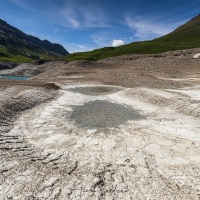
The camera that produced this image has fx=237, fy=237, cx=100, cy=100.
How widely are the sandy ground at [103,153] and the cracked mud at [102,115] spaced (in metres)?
0.08

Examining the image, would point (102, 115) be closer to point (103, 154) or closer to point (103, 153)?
point (103, 153)

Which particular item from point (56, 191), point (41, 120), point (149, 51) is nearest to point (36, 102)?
point (41, 120)

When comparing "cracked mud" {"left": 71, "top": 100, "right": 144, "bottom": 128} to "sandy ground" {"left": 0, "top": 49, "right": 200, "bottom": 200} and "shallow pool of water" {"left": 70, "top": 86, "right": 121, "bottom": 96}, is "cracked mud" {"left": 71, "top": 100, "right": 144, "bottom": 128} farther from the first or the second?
"shallow pool of water" {"left": 70, "top": 86, "right": 121, "bottom": 96}

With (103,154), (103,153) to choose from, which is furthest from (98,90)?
(103,154)

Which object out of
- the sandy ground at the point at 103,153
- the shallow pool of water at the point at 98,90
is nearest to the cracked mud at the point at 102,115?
the sandy ground at the point at 103,153

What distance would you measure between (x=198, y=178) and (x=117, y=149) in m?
4.68

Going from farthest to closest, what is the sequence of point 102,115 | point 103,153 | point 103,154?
point 102,115 → point 103,153 → point 103,154

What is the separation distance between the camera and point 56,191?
981cm

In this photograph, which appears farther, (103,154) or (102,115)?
(102,115)

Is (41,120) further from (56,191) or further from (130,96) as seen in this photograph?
(130,96)

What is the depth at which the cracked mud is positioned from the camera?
1915cm

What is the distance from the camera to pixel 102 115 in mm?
21766

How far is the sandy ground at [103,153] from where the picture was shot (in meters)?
10.0

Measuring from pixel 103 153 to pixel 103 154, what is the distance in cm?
13
